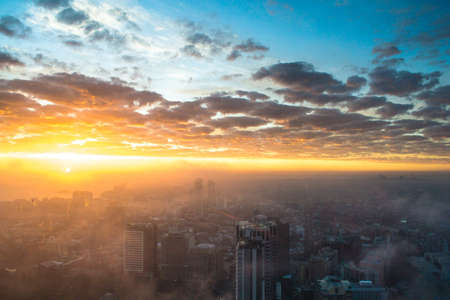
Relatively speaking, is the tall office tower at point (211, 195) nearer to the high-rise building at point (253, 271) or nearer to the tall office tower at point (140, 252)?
the tall office tower at point (140, 252)

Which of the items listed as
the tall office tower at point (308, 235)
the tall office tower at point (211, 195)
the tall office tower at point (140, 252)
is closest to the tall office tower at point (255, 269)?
the tall office tower at point (140, 252)

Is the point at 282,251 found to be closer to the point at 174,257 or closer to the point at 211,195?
the point at 174,257

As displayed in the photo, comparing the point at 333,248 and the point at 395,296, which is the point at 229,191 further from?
the point at 395,296

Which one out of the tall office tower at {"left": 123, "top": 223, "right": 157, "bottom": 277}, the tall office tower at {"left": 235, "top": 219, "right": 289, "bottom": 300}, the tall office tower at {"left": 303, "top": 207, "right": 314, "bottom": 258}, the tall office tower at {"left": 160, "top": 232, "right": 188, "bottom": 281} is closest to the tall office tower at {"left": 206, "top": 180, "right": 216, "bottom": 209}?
the tall office tower at {"left": 303, "top": 207, "right": 314, "bottom": 258}

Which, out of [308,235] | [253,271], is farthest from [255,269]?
[308,235]

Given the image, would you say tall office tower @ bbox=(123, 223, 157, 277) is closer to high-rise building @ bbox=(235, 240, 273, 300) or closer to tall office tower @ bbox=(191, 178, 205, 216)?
high-rise building @ bbox=(235, 240, 273, 300)

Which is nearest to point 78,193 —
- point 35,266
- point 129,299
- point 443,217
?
point 35,266

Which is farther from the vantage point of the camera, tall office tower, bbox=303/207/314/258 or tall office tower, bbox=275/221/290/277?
tall office tower, bbox=303/207/314/258
